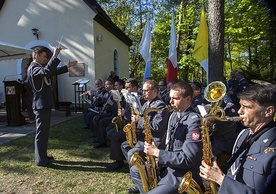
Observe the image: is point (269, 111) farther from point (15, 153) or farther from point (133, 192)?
point (15, 153)

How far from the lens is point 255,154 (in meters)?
1.89

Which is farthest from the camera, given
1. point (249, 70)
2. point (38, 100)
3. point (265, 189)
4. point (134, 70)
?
point (134, 70)

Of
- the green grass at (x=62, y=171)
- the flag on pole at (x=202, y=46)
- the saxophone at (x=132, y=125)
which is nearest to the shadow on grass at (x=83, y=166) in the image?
the green grass at (x=62, y=171)

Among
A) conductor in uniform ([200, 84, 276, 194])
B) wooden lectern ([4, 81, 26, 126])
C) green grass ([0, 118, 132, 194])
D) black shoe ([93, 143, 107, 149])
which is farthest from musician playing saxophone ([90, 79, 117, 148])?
conductor in uniform ([200, 84, 276, 194])

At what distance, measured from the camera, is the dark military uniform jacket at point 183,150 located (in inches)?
97.5

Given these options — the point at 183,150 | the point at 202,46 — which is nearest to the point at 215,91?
the point at 183,150

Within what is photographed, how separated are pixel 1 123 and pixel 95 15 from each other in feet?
20.9

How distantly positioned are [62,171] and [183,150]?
2.90 m

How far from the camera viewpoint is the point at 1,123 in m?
9.02

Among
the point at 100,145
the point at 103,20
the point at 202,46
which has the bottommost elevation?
the point at 100,145

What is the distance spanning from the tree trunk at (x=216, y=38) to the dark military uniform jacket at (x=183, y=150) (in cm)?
441

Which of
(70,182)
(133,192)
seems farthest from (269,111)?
(70,182)

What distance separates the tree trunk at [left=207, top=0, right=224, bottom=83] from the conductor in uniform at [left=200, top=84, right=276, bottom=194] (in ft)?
16.3

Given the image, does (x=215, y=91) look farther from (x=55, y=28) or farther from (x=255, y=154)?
(x=55, y=28)
